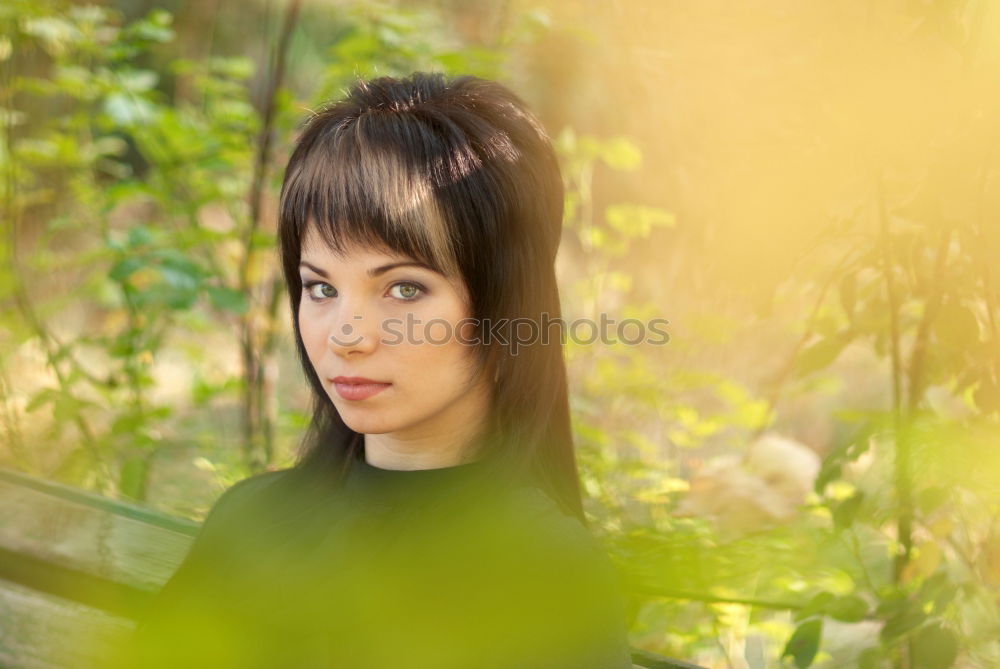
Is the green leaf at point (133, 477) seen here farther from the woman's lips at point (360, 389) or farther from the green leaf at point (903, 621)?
the green leaf at point (903, 621)

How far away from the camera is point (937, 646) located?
1.28 metres

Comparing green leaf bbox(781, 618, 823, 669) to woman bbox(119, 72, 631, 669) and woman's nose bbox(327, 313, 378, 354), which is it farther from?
woman's nose bbox(327, 313, 378, 354)

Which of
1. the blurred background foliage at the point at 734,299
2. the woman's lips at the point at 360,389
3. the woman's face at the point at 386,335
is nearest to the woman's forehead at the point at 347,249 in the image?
the woman's face at the point at 386,335

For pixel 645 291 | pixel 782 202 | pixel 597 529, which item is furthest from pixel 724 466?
pixel 645 291

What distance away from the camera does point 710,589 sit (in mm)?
1473

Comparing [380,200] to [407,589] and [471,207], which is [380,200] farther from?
[407,589]

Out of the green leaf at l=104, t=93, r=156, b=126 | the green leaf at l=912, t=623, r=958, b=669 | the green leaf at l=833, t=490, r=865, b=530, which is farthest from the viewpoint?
the green leaf at l=104, t=93, r=156, b=126

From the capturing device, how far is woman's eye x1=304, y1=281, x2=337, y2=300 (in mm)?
1305

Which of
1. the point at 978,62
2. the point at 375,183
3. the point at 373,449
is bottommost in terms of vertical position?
the point at 373,449

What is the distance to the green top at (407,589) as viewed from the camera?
1.17 m

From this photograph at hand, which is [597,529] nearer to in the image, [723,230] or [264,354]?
[723,230]

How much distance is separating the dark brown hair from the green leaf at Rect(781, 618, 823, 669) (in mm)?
330

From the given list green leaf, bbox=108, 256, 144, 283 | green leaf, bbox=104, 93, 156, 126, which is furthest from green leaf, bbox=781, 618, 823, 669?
green leaf, bbox=104, 93, 156, 126

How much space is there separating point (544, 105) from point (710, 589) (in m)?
4.44
